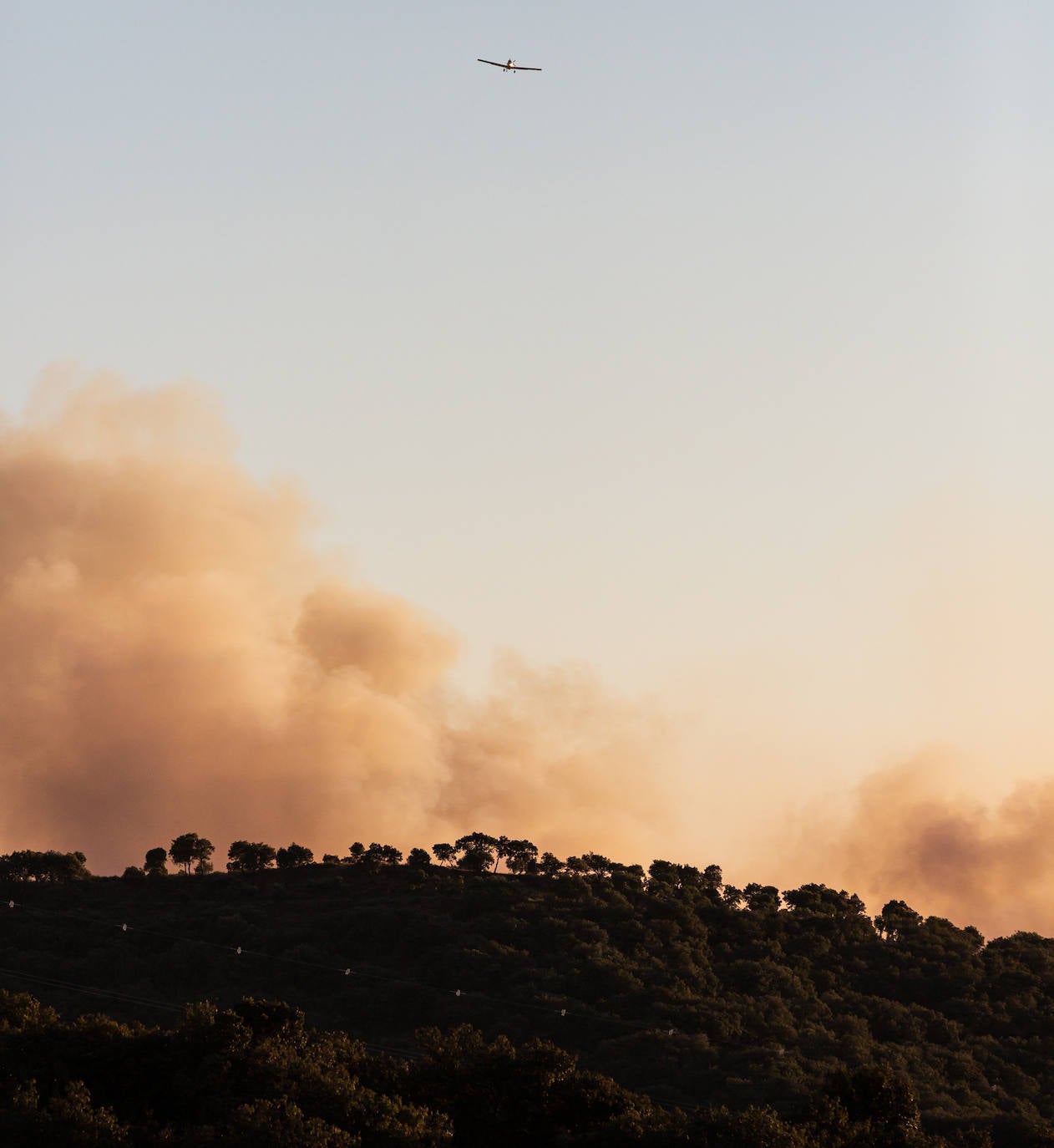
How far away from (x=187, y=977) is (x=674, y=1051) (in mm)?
59599

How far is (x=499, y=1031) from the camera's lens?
15462 cm

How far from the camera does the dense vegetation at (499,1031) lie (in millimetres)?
88625

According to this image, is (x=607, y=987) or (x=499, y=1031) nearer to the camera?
(x=499, y=1031)

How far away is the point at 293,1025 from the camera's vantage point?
332 feet

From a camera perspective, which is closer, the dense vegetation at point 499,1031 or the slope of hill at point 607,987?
the dense vegetation at point 499,1031

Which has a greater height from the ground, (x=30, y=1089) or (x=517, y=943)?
(x=517, y=943)

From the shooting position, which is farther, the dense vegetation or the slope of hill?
the slope of hill

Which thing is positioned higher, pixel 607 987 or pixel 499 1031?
pixel 607 987

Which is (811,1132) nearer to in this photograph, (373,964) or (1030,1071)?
(1030,1071)

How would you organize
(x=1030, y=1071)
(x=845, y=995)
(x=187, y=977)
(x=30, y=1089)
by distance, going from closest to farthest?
(x=30, y=1089) → (x=1030, y=1071) → (x=187, y=977) → (x=845, y=995)

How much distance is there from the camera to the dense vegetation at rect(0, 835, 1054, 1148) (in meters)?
88.6

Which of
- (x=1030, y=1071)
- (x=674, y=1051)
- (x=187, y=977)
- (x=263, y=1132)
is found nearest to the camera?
(x=263, y=1132)

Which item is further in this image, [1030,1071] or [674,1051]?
[1030,1071]

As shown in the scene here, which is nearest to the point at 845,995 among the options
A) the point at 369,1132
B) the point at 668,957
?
the point at 668,957
